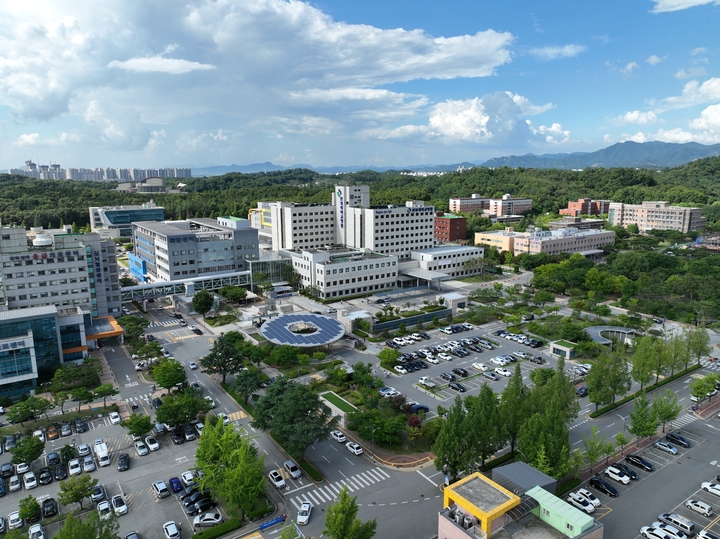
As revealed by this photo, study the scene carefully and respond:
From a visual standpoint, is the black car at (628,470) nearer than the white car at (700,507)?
No

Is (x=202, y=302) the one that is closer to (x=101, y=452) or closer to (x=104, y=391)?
(x=104, y=391)

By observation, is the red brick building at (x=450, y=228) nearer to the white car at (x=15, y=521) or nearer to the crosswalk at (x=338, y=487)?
the crosswalk at (x=338, y=487)

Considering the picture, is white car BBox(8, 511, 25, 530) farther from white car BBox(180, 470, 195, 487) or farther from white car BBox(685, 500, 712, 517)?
white car BBox(685, 500, 712, 517)

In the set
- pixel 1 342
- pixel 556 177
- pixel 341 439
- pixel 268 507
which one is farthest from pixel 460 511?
pixel 556 177

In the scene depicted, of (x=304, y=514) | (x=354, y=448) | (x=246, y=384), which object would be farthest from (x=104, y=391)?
(x=304, y=514)

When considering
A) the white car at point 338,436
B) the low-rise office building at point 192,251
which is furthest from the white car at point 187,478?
the low-rise office building at point 192,251
